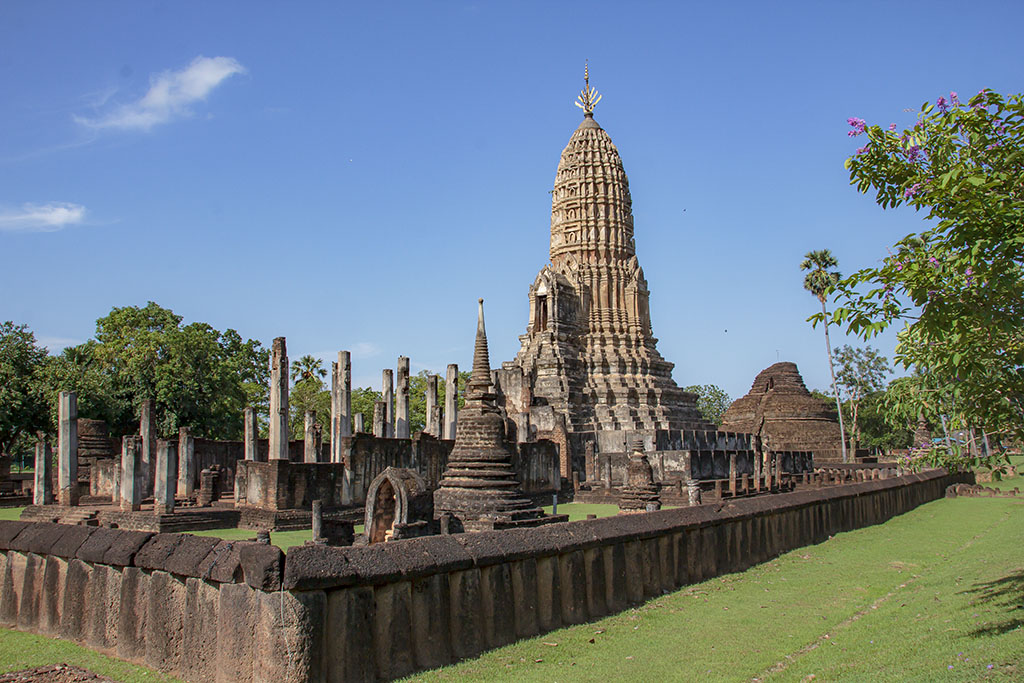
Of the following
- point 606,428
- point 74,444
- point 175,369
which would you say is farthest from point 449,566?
point 175,369

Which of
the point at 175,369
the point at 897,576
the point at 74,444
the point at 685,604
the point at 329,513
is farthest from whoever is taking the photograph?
the point at 175,369

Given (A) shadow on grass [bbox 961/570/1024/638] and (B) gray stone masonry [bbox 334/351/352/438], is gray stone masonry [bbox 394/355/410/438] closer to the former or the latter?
(B) gray stone masonry [bbox 334/351/352/438]

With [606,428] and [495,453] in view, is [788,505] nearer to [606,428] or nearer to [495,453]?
[495,453]

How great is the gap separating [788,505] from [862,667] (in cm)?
656

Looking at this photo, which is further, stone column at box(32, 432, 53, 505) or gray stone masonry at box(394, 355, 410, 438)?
gray stone masonry at box(394, 355, 410, 438)

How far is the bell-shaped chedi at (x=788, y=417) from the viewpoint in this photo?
49969 millimetres

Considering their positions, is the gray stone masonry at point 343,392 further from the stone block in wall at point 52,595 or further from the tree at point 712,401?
the tree at point 712,401

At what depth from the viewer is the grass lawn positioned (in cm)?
606

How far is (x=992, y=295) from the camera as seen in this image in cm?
630

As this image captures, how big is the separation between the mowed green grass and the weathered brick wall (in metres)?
0.26

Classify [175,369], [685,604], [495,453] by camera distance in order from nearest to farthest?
[685,604] < [495,453] < [175,369]

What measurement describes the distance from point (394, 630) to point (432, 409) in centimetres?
2790

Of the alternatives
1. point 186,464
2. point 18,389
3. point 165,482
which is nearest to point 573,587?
point 165,482

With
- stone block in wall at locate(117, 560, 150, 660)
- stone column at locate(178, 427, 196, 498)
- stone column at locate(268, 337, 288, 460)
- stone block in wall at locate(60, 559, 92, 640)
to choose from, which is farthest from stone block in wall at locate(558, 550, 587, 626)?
stone column at locate(178, 427, 196, 498)
